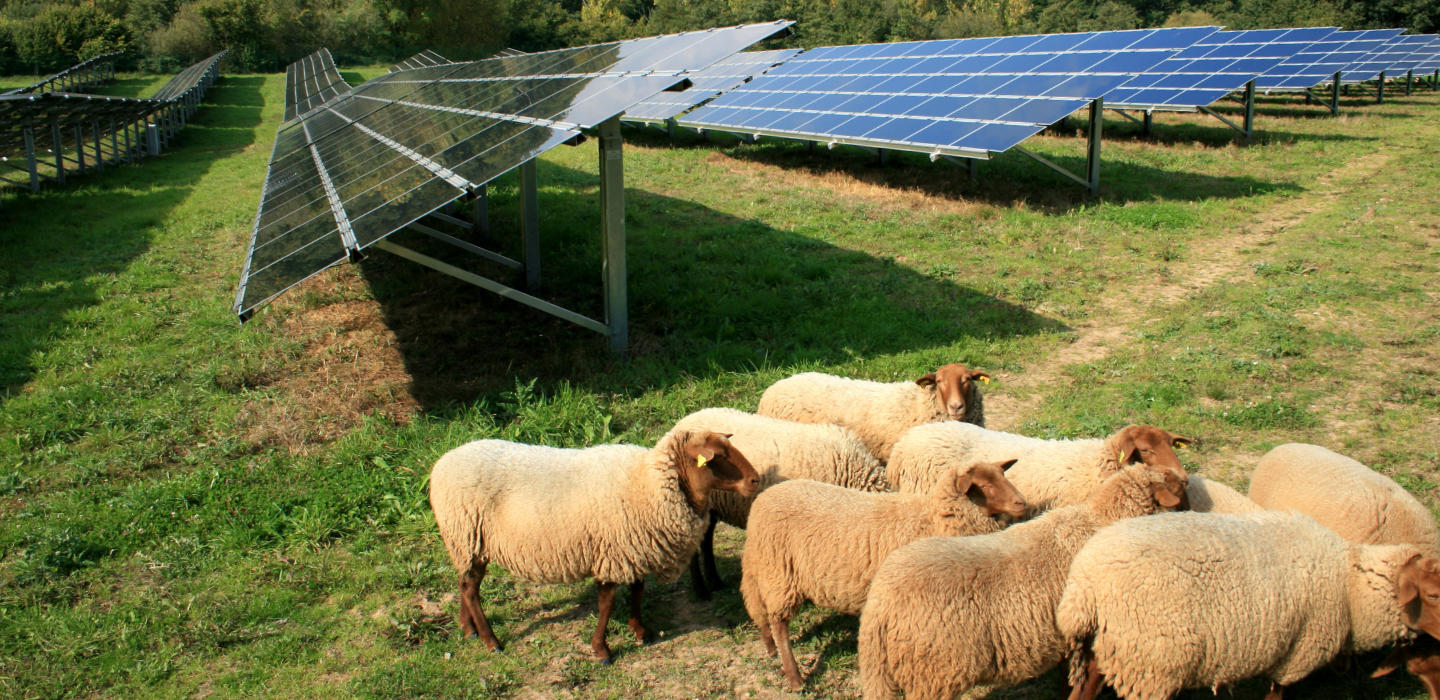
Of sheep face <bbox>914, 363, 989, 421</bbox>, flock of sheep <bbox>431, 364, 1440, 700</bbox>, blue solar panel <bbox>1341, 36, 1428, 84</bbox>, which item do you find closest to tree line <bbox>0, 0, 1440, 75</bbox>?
blue solar panel <bbox>1341, 36, 1428, 84</bbox>

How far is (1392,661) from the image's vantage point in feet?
13.2

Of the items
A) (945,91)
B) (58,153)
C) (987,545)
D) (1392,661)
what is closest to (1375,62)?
(945,91)

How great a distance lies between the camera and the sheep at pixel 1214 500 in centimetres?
460

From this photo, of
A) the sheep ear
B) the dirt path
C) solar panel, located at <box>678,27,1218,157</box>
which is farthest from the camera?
solar panel, located at <box>678,27,1218,157</box>

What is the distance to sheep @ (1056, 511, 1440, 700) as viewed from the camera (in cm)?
363

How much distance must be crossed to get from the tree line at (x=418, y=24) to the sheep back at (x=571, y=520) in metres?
54.4

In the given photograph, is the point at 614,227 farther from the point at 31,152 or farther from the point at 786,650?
the point at 31,152

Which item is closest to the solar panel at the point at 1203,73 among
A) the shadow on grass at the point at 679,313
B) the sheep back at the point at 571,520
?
the shadow on grass at the point at 679,313

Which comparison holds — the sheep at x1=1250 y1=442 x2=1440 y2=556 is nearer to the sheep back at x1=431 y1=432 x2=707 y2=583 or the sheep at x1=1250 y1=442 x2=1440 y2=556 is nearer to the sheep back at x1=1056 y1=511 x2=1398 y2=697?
the sheep back at x1=1056 y1=511 x2=1398 y2=697

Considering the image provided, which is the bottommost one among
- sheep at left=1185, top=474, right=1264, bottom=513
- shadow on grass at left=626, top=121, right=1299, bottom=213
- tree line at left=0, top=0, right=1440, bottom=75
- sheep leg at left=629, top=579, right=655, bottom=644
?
sheep leg at left=629, top=579, right=655, bottom=644

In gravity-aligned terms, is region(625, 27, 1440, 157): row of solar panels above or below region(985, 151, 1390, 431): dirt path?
above

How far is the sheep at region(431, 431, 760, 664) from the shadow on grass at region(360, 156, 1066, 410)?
3.00 meters

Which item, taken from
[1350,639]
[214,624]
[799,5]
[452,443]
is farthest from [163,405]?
A: [799,5]

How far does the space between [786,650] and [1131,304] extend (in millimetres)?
7105
